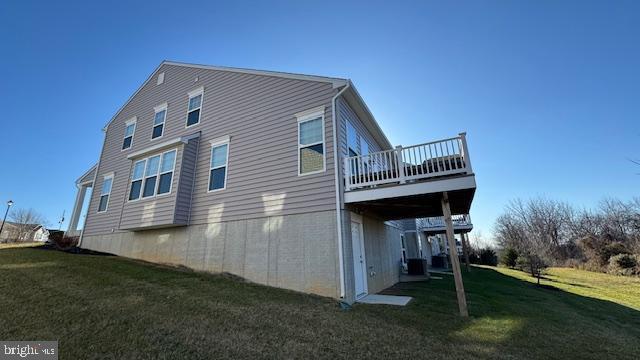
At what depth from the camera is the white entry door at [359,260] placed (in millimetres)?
7605

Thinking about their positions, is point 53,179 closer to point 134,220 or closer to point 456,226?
point 134,220

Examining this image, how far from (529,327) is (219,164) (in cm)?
1000

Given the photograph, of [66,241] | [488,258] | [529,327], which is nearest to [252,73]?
[529,327]

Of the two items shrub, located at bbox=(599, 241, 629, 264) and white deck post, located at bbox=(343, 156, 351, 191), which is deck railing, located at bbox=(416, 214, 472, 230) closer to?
shrub, located at bbox=(599, 241, 629, 264)

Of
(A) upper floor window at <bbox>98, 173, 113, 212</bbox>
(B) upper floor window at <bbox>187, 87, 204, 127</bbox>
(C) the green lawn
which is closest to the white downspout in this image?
(C) the green lawn

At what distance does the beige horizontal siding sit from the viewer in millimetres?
8187

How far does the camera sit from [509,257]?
86.9 ft

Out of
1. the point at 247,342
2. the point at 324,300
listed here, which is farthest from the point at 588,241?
the point at 247,342

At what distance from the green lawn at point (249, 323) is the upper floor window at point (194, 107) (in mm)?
6267

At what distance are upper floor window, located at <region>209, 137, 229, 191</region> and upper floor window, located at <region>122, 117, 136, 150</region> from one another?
6213mm

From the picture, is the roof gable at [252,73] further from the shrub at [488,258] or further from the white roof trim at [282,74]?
the shrub at [488,258]

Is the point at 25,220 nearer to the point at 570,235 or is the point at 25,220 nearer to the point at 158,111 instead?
the point at 158,111

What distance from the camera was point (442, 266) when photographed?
71.4 feet

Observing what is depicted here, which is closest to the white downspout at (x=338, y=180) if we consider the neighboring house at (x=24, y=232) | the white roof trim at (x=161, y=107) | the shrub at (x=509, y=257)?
the white roof trim at (x=161, y=107)
